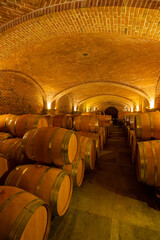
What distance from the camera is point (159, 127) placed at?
2.48 meters

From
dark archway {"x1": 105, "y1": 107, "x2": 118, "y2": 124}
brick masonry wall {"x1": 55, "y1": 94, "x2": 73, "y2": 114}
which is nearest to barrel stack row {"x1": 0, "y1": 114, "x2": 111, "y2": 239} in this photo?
brick masonry wall {"x1": 55, "y1": 94, "x2": 73, "y2": 114}

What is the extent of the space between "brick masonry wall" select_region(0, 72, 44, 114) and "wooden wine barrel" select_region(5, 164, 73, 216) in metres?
6.80

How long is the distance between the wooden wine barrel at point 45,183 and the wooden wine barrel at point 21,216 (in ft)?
0.83

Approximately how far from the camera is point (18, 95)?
8188 millimetres

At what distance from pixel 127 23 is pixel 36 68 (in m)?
5.74

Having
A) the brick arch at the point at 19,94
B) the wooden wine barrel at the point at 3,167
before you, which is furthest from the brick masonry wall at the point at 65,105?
the wooden wine barrel at the point at 3,167

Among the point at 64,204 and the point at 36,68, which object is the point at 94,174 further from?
the point at 36,68

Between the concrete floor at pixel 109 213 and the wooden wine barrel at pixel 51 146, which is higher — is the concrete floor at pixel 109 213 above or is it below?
below

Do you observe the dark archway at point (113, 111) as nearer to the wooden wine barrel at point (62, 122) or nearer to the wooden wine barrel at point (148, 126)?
the wooden wine barrel at point (62, 122)

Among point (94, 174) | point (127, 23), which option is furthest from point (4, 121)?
point (127, 23)

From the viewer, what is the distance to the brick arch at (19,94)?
284 inches

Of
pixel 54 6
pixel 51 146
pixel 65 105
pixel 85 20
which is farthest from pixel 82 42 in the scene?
pixel 65 105

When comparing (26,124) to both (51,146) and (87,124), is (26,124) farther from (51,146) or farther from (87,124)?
(87,124)

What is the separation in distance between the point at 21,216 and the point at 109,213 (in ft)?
4.70
